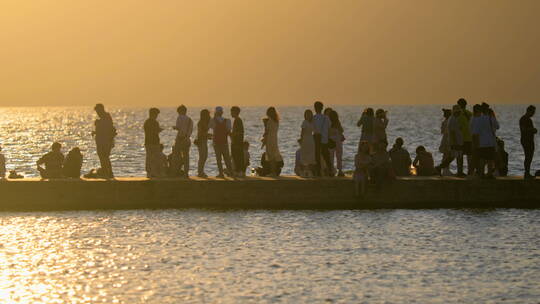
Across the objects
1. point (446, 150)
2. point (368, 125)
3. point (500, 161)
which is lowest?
point (500, 161)

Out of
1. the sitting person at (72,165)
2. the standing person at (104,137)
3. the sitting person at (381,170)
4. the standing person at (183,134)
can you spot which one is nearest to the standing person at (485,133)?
the sitting person at (381,170)

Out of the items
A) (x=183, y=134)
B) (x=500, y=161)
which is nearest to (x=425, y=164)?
(x=500, y=161)

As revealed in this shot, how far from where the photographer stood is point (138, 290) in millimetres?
13281

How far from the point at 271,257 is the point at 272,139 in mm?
7424

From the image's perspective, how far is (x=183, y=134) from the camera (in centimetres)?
2277

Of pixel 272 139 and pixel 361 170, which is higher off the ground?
pixel 272 139

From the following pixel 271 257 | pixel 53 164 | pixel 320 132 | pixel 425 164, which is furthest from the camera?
pixel 425 164

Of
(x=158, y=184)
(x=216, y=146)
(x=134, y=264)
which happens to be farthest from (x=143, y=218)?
(x=134, y=264)

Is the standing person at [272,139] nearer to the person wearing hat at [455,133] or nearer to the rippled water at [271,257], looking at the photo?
the rippled water at [271,257]

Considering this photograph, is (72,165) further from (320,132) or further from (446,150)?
(446,150)

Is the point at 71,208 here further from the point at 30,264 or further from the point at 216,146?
the point at 30,264

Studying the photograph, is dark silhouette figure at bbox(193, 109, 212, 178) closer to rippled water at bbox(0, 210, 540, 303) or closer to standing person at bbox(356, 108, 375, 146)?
rippled water at bbox(0, 210, 540, 303)

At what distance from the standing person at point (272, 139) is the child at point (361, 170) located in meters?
2.19

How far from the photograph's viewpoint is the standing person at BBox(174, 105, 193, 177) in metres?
22.6
